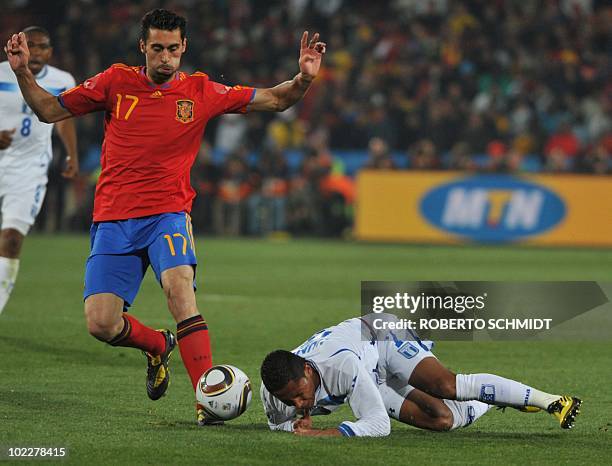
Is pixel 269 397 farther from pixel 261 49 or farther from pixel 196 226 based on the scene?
pixel 261 49

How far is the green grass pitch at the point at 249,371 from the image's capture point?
5.83 m

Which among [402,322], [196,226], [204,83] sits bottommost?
[196,226]

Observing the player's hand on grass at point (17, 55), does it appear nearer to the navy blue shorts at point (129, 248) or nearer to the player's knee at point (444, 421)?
the navy blue shorts at point (129, 248)

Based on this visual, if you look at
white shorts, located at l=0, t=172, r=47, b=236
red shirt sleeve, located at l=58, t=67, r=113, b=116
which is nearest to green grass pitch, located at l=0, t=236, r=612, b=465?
white shorts, located at l=0, t=172, r=47, b=236

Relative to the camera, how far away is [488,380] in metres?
6.23

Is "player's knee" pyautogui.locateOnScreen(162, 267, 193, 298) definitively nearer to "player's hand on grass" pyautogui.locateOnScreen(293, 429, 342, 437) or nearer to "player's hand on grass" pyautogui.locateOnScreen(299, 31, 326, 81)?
"player's hand on grass" pyautogui.locateOnScreen(293, 429, 342, 437)

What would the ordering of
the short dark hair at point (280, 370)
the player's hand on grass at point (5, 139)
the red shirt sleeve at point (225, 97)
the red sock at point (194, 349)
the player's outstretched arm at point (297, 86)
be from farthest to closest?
1. the player's hand on grass at point (5, 139)
2. the red shirt sleeve at point (225, 97)
3. the player's outstretched arm at point (297, 86)
4. the red sock at point (194, 349)
5. the short dark hair at point (280, 370)

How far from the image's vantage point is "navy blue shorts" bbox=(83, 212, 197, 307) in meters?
6.78

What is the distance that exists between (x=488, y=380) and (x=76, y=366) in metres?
3.59

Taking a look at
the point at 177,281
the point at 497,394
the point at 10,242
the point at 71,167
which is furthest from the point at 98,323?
the point at 71,167

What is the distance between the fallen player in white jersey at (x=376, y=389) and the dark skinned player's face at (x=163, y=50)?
169cm

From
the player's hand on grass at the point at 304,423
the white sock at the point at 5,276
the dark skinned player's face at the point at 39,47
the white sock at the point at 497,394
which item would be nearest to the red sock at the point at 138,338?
the player's hand on grass at the point at 304,423

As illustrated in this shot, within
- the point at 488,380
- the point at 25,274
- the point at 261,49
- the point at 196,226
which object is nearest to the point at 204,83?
the point at 488,380

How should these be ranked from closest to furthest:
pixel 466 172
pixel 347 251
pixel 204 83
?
pixel 204 83
pixel 347 251
pixel 466 172
